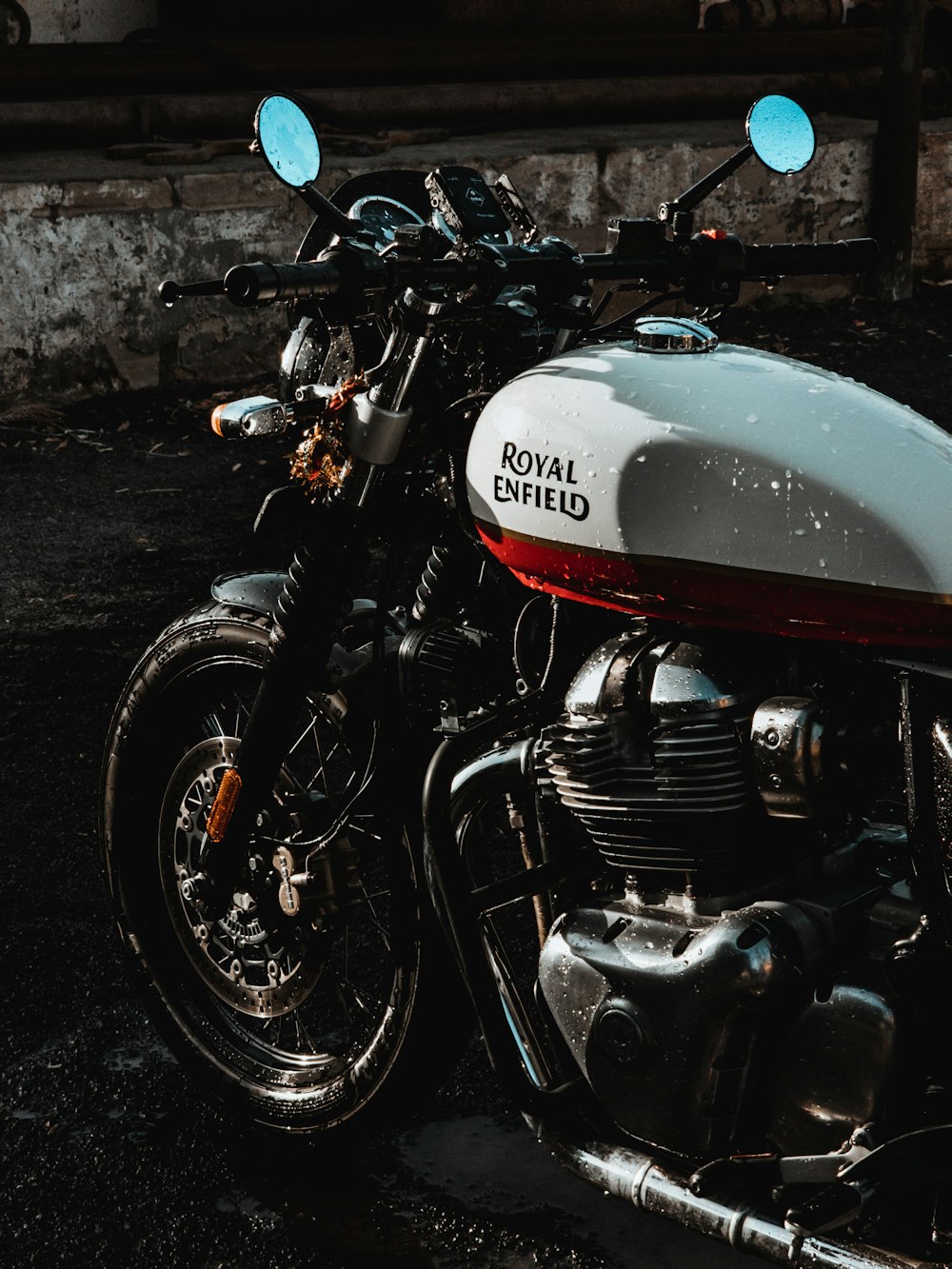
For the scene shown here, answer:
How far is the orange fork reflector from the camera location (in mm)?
2430

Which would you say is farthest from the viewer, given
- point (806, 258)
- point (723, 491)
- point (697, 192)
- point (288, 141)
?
point (806, 258)

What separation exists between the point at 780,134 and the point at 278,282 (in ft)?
2.65

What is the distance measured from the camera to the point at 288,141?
202 cm

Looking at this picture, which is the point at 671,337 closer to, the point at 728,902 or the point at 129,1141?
the point at 728,902

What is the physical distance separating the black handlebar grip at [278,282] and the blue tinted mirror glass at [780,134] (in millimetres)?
686

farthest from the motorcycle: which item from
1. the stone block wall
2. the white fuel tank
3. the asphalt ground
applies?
the stone block wall

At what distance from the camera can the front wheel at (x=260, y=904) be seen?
236cm

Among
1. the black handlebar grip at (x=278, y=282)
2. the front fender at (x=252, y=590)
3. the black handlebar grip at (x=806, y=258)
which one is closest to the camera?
the black handlebar grip at (x=278, y=282)

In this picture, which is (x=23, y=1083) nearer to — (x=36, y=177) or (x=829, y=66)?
(x=36, y=177)

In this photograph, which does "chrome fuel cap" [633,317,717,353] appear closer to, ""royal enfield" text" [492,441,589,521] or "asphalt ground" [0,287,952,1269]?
""royal enfield" text" [492,441,589,521]

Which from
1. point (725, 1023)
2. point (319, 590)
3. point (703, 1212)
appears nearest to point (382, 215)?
point (319, 590)

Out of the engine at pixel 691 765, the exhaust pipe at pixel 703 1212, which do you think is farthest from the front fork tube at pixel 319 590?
the exhaust pipe at pixel 703 1212

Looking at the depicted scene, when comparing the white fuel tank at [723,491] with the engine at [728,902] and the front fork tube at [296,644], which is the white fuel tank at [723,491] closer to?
the engine at [728,902]

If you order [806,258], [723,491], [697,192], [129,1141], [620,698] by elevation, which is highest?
[697,192]
